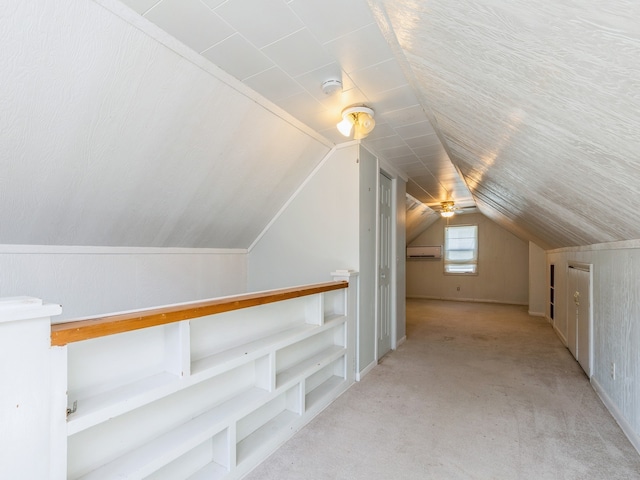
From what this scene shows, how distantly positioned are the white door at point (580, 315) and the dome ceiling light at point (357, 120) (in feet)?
8.42

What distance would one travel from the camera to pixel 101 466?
121 centimetres

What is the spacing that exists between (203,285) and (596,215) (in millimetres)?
3187

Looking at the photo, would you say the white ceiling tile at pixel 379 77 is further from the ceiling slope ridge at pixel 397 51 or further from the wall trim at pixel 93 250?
the wall trim at pixel 93 250

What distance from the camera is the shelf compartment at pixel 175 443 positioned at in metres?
1.19

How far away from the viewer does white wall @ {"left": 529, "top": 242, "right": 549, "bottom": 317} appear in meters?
5.95

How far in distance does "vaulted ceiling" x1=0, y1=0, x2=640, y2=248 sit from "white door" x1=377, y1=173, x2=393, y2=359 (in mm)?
1109

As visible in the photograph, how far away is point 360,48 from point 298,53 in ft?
1.11

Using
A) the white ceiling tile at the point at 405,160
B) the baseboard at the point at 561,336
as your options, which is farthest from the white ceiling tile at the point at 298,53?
the baseboard at the point at 561,336

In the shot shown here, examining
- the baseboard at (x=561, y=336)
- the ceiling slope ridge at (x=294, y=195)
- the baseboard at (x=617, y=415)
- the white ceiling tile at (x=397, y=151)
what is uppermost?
the white ceiling tile at (x=397, y=151)

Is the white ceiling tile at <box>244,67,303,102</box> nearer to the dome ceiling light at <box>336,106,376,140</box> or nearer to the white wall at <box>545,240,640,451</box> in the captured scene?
the dome ceiling light at <box>336,106,376,140</box>

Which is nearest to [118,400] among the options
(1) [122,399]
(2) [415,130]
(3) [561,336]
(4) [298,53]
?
(1) [122,399]

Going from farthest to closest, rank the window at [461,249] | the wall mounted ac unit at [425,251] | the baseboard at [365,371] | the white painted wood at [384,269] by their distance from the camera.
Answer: the wall mounted ac unit at [425,251]
the window at [461,249]
the white painted wood at [384,269]
the baseboard at [365,371]

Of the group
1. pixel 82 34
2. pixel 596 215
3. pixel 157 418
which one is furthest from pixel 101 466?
pixel 596 215

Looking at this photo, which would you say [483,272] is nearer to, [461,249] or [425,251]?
[461,249]
